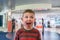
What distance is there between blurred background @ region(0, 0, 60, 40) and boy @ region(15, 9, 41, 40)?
0.08m

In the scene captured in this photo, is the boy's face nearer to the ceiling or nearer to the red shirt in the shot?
the red shirt

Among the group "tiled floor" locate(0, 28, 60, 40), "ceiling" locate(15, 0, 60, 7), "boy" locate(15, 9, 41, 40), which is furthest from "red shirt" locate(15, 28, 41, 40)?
"ceiling" locate(15, 0, 60, 7)

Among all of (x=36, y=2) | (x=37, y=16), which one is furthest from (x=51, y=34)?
(x=36, y=2)

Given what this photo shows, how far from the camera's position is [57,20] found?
1.25m

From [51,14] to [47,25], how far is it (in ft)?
0.36

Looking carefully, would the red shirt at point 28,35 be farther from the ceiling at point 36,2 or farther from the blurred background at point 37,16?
the ceiling at point 36,2

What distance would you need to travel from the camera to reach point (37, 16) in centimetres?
127

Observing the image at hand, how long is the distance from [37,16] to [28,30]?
17 cm

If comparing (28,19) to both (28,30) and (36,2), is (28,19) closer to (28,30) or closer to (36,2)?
(28,30)

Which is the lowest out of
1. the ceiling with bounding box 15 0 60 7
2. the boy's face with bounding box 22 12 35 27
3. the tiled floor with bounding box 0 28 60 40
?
the tiled floor with bounding box 0 28 60 40

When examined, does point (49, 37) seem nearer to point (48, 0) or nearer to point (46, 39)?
point (46, 39)

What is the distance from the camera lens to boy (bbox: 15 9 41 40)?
45.8 inches

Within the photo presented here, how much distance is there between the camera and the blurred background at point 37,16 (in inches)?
49.6

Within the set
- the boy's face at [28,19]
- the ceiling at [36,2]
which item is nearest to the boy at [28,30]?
the boy's face at [28,19]
